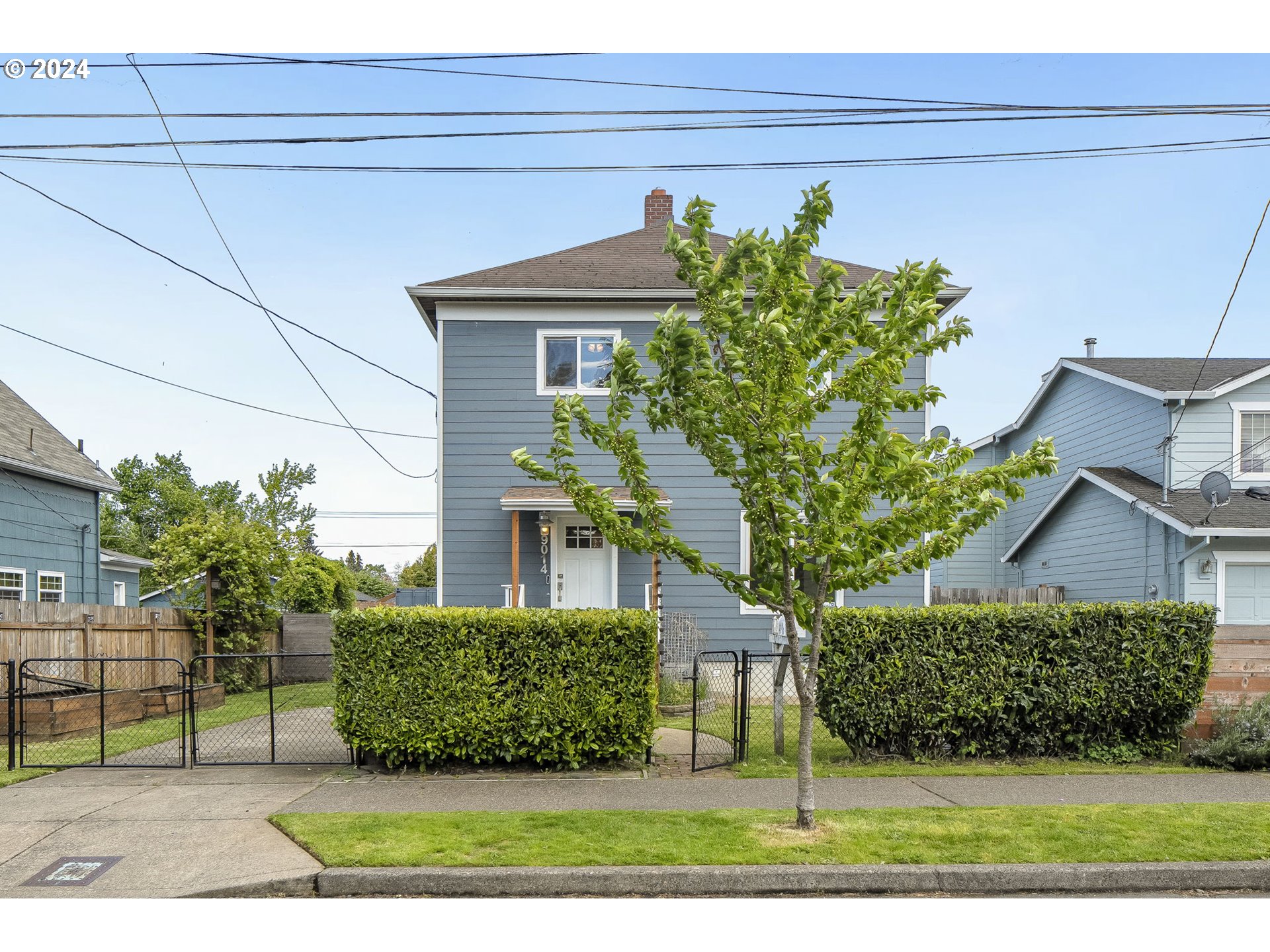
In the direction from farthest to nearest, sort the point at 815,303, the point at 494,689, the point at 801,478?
the point at 494,689 < the point at 801,478 < the point at 815,303

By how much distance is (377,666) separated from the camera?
852 centimetres

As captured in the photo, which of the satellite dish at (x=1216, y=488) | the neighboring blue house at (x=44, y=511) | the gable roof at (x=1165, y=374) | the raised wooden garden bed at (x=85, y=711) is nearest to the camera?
the raised wooden garden bed at (x=85, y=711)

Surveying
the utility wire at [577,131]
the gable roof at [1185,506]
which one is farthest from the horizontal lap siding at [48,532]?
the gable roof at [1185,506]

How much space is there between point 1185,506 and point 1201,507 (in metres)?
0.27

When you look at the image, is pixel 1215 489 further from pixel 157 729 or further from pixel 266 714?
pixel 157 729

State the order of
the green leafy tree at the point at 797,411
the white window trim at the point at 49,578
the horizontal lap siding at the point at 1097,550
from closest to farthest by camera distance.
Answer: the green leafy tree at the point at 797,411, the horizontal lap siding at the point at 1097,550, the white window trim at the point at 49,578

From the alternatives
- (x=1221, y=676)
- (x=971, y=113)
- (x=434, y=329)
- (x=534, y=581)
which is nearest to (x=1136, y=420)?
(x=971, y=113)

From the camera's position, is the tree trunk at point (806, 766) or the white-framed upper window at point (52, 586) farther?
the white-framed upper window at point (52, 586)

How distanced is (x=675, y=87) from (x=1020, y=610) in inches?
322

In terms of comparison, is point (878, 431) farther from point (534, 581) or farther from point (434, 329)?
point (434, 329)

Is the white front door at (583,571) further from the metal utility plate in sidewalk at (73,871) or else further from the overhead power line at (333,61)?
the metal utility plate in sidewalk at (73,871)

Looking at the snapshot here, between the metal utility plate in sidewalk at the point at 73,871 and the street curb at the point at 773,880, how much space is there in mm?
1458

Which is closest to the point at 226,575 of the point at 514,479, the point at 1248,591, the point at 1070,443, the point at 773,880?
the point at 514,479

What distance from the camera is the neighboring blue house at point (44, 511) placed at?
18094mm
